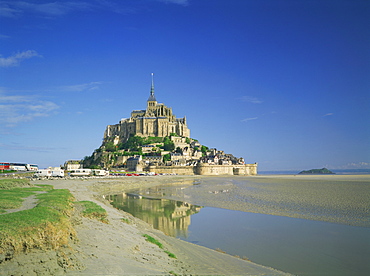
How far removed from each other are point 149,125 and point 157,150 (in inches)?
664

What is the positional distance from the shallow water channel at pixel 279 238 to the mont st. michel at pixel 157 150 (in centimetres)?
7384

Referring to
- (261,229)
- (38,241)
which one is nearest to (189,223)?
(261,229)

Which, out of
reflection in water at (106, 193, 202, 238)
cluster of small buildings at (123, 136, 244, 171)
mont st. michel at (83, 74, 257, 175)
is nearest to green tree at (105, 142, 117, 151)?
mont st. michel at (83, 74, 257, 175)

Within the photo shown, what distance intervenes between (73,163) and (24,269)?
11465cm

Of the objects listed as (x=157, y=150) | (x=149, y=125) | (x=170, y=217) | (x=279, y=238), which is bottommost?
(x=170, y=217)

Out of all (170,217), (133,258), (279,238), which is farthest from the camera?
(170,217)

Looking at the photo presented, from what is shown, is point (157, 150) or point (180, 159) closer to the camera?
point (180, 159)

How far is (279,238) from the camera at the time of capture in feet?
42.5

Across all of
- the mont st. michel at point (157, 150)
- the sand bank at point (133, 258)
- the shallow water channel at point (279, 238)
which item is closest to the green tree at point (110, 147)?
the mont st. michel at point (157, 150)

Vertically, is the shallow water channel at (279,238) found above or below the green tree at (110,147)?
below

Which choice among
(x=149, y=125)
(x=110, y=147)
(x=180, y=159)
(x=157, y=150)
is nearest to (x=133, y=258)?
(x=180, y=159)

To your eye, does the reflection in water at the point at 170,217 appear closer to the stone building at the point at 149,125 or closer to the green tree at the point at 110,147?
the green tree at the point at 110,147

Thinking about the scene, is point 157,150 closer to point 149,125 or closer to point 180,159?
point 180,159

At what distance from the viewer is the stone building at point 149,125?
4606 inches
